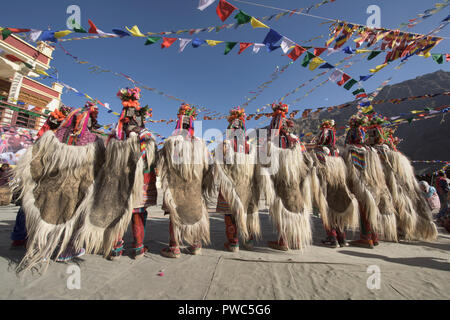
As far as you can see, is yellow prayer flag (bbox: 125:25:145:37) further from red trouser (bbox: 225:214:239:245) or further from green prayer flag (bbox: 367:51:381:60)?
green prayer flag (bbox: 367:51:381:60)

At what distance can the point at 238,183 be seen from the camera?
9.23ft

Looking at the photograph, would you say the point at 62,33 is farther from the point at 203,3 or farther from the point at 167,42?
the point at 203,3

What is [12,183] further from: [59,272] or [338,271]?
[338,271]

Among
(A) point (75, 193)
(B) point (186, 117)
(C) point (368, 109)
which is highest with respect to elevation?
(C) point (368, 109)

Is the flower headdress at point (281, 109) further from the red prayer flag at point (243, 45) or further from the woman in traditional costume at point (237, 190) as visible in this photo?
the red prayer flag at point (243, 45)

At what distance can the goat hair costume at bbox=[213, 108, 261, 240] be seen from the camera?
275 centimetres

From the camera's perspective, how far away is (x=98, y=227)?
231 centimetres

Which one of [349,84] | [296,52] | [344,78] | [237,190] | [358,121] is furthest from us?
[349,84]

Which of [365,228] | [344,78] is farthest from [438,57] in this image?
[365,228]

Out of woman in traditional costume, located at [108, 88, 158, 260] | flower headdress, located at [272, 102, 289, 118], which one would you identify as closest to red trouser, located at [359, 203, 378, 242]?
flower headdress, located at [272, 102, 289, 118]

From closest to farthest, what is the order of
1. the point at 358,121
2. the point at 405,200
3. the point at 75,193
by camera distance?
the point at 75,193 → the point at 405,200 → the point at 358,121

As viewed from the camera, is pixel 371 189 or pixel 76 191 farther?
pixel 371 189

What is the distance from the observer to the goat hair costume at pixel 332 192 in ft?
10.2

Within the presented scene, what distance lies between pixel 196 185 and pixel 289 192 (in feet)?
4.90
